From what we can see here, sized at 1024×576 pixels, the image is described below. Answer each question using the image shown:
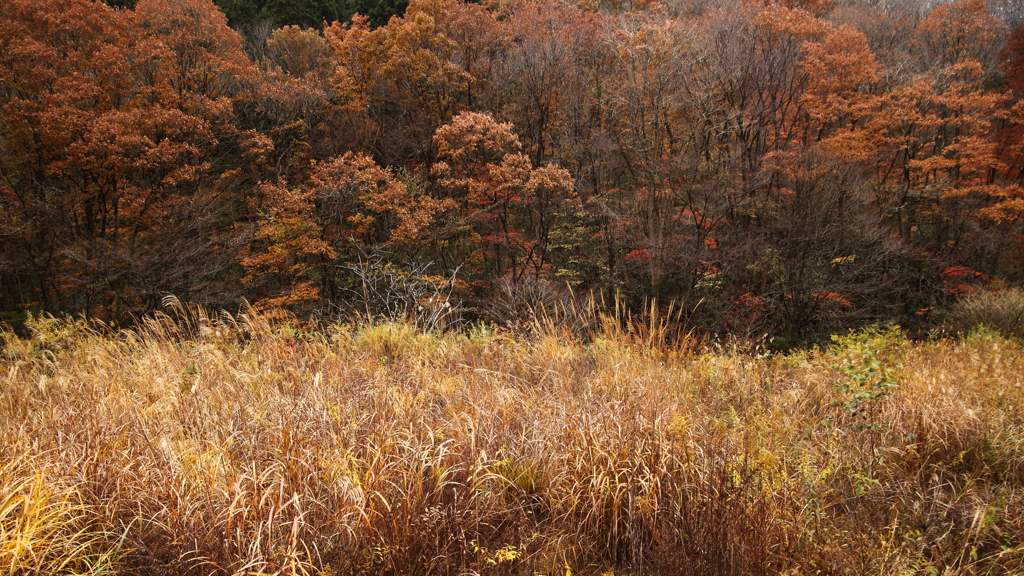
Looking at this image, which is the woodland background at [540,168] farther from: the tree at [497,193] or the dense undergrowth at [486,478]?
the dense undergrowth at [486,478]

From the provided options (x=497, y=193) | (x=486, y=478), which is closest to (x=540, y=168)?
(x=497, y=193)

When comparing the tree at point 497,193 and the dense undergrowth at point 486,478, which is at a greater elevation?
the dense undergrowth at point 486,478

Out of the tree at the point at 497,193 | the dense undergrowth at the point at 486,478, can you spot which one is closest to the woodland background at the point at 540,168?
the tree at the point at 497,193

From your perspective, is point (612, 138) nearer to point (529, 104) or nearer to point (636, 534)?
point (529, 104)

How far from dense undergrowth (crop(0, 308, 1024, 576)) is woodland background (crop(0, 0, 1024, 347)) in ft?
28.7

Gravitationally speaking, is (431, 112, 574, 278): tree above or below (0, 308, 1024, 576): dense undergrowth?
below

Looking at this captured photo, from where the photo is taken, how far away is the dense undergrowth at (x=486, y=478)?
1815 millimetres

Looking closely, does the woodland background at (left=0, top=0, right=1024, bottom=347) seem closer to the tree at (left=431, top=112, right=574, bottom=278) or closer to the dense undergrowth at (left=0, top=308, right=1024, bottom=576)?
the tree at (left=431, top=112, right=574, bottom=278)

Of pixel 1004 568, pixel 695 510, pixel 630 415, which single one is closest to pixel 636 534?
pixel 695 510

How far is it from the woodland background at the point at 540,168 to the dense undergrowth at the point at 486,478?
28.7ft

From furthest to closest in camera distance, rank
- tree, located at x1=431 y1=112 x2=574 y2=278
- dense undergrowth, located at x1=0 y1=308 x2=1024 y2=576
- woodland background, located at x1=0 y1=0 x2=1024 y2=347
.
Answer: tree, located at x1=431 y1=112 x2=574 y2=278, woodland background, located at x1=0 y1=0 x2=1024 y2=347, dense undergrowth, located at x1=0 y1=308 x2=1024 y2=576

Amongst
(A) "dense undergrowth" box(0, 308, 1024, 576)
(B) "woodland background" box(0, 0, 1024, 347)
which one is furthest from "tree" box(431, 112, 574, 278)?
(A) "dense undergrowth" box(0, 308, 1024, 576)

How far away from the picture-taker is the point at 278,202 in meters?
15.0

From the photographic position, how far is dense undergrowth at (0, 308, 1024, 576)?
5.96 feet
